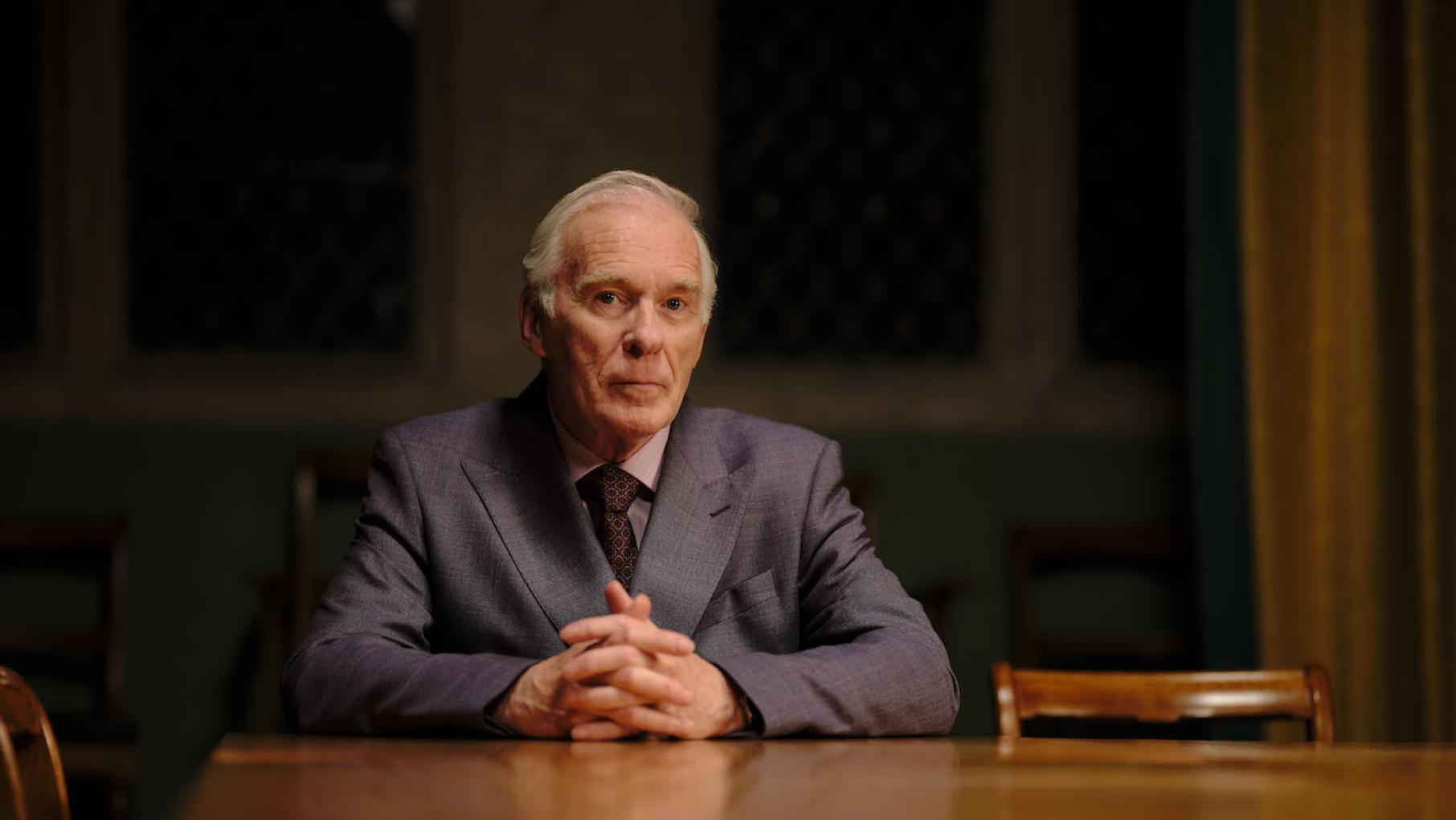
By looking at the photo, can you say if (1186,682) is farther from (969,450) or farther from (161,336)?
(161,336)

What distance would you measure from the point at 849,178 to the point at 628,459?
3110 millimetres

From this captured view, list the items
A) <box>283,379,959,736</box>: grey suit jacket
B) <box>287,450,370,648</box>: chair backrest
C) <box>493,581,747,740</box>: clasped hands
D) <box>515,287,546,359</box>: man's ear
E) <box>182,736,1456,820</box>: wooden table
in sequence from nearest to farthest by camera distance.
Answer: <box>182,736,1456,820</box>: wooden table
<box>493,581,747,740</box>: clasped hands
<box>283,379,959,736</box>: grey suit jacket
<box>515,287,546,359</box>: man's ear
<box>287,450,370,648</box>: chair backrest

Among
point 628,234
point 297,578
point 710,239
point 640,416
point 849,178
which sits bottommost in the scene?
point 297,578

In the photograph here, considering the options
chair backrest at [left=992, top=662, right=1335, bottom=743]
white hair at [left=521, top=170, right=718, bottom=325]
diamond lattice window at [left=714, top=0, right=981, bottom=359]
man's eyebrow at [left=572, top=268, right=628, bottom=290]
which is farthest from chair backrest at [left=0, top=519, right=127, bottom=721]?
chair backrest at [left=992, top=662, right=1335, bottom=743]

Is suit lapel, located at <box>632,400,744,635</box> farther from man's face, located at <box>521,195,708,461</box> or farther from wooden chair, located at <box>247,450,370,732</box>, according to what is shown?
wooden chair, located at <box>247,450,370,732</box>

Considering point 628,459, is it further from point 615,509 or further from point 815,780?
point 815,780

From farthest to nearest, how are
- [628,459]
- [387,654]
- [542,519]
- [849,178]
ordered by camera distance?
[849,178] → [628,459] → [542,519] → [387,654]

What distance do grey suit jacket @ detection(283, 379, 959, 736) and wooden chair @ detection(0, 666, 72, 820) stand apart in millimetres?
333

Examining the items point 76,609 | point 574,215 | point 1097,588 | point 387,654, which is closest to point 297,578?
point 76,609

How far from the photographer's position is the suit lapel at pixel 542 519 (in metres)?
2.00

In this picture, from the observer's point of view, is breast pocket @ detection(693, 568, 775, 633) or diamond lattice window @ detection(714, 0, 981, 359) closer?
breast pocket @ detection(693, 568, 775, 633)

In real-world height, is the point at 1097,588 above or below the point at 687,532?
below

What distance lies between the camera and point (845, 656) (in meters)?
1.75

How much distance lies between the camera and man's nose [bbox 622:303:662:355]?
206 centimetres
